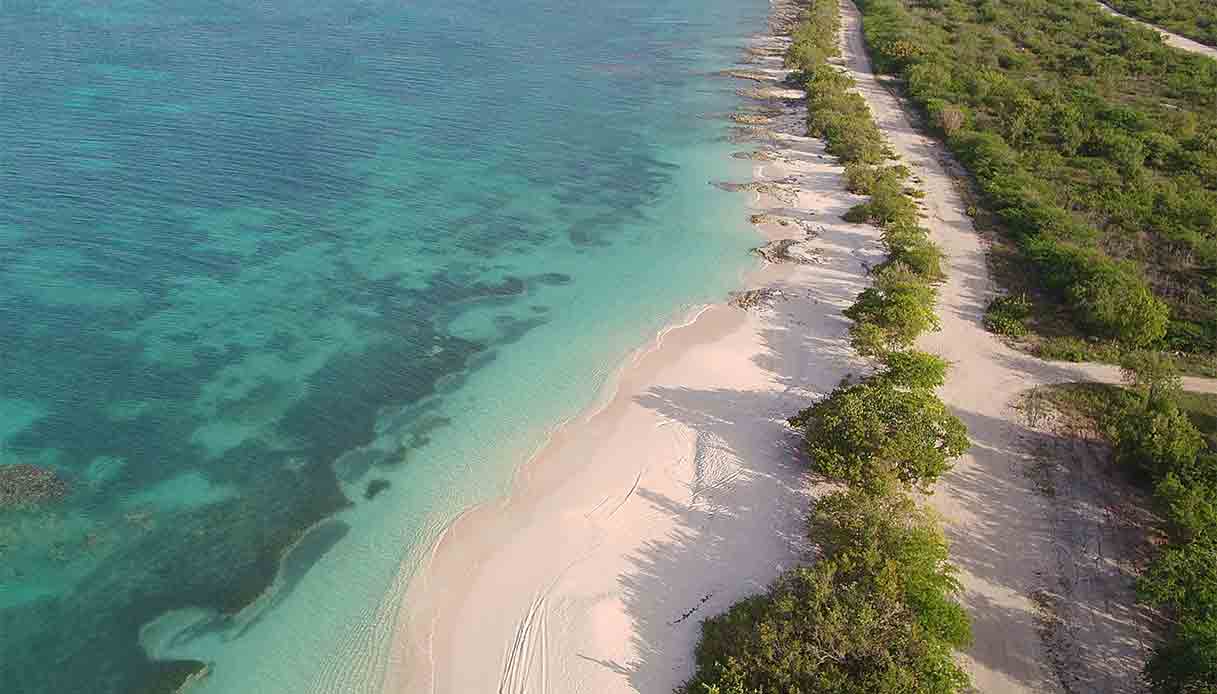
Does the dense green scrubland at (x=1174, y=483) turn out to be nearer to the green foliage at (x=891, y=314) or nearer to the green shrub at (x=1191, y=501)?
the green shrub at (x=1191, y=501)

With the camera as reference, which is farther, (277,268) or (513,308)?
(277,268)

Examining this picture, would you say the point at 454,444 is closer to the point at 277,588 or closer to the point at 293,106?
the point at 277,588

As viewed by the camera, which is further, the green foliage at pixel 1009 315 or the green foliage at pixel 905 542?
the green foliage at pixel 1009 315

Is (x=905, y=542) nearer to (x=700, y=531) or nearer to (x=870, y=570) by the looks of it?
(x=870, y=570)

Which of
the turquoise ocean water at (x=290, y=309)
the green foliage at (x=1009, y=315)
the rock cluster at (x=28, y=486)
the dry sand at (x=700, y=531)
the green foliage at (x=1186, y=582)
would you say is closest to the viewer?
the green foliage at (x=1186, y=582)

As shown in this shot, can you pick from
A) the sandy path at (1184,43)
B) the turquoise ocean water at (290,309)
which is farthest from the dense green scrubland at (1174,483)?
the sandy path at (1184,43)

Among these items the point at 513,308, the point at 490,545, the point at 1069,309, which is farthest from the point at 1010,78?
the point at 490,545
